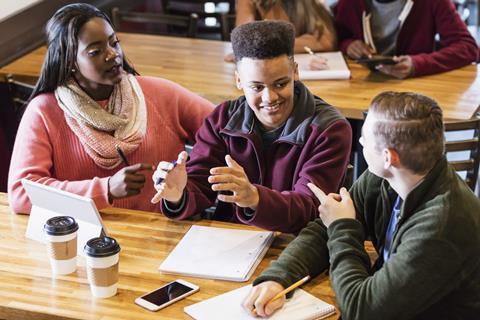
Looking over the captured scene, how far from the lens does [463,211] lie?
169 centimetres

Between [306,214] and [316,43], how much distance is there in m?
1.84

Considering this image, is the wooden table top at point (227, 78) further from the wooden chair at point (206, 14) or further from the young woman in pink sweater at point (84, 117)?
the young woman in pink sweater at point (84, 117)

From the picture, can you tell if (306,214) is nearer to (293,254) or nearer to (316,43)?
(293,254)

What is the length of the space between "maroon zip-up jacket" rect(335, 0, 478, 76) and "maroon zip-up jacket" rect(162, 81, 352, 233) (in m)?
1.39

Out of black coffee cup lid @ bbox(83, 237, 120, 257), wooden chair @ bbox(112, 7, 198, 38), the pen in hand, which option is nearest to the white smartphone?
black coffee cup lid @ bbox(83, 237, 120, 257)

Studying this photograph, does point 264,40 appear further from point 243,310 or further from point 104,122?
point 243,310

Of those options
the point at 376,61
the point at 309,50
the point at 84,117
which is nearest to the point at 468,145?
the point at 376,61

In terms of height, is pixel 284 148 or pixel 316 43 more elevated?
pixel 284 148

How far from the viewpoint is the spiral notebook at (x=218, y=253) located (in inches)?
77.5

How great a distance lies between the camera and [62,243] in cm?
196

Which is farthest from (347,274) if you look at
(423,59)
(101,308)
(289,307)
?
(423,59)

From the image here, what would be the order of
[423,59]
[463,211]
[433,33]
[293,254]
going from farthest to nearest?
[433,33] → [423,59] → [293,254] → [463,211]

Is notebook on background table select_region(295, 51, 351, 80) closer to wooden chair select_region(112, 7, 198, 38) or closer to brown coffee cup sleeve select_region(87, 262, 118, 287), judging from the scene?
wooden chair select_region(112, 7, 198, 38)

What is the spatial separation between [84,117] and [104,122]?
0.07 meters
